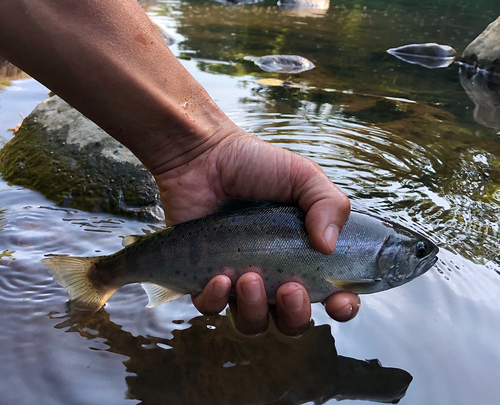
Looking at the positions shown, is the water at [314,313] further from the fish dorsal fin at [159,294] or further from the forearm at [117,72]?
the forearm at [117,72]

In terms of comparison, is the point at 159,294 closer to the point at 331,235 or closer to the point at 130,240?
the point at 130,240

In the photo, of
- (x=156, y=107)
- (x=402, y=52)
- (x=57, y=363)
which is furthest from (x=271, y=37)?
(x=57, y=363)

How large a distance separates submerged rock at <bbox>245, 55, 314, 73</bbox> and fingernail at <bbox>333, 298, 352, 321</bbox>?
Result: 8.74 metres

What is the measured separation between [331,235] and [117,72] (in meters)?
1.71

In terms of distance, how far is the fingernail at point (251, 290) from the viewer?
2783 millimetres

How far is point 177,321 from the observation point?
3422mm

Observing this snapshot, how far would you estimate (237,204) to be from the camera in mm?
3078

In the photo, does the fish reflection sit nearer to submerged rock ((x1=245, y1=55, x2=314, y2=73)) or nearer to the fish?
the fish

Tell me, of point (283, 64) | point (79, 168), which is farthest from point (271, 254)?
point (283, 64)

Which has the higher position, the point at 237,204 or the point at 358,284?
the point at 237,204

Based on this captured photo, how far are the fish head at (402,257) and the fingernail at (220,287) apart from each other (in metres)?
Answer: 0.98

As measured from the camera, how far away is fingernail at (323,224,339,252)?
273 centimetres

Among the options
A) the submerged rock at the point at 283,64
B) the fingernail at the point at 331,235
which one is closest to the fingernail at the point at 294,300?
the fingernail at the point at 331,235

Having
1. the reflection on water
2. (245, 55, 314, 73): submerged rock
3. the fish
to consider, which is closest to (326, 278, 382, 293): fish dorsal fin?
the fish
